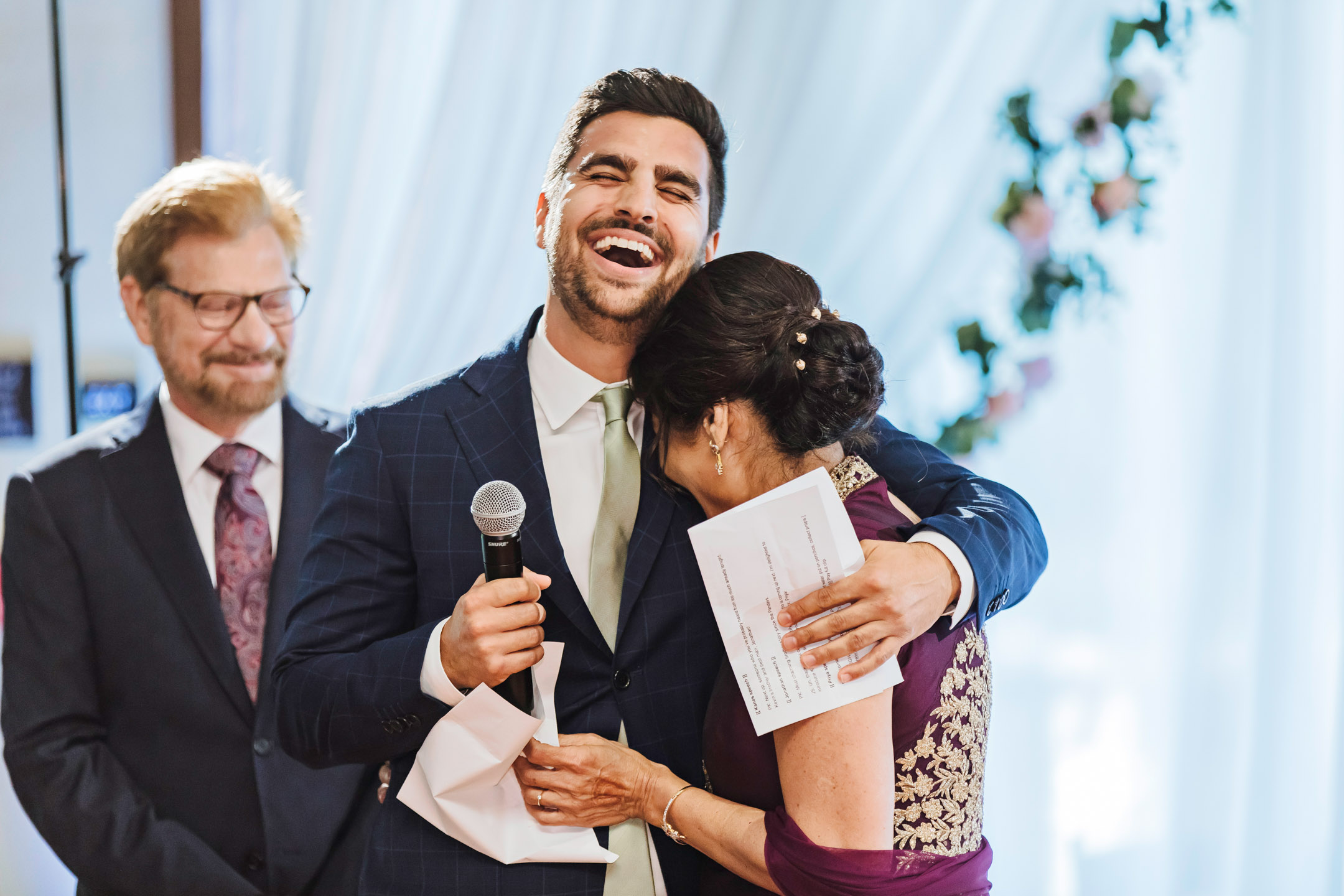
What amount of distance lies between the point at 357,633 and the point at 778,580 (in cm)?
62

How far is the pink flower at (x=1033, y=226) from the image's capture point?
264cm

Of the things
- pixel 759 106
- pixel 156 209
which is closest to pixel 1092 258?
pixel 759 106

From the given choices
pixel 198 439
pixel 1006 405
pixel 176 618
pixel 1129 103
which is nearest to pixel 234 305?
pixel 198 439

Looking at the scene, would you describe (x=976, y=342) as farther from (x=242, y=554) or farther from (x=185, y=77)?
(x=185, y=77)

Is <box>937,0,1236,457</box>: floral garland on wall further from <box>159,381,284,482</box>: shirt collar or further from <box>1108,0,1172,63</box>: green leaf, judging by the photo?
<box>159,381,284,482</box>: shirt collar

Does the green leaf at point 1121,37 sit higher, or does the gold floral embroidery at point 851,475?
the green leaf at point 1121,37

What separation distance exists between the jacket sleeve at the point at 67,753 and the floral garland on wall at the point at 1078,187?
7.03 ft

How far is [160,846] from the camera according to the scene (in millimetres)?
1896

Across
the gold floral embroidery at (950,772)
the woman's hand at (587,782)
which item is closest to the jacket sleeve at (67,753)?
the woman's hand at (587,782)

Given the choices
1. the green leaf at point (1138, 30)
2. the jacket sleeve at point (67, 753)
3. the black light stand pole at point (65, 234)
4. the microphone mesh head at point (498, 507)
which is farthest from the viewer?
the green leaf at point (1138, 30)

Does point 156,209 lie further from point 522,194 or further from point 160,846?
point 160,846

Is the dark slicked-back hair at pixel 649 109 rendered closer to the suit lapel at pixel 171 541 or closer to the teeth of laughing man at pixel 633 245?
the teeth of laughing man at pixel 633 245

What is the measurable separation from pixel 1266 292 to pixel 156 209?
8.74 feet

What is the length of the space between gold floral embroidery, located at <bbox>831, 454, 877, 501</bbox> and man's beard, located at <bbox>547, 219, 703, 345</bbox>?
1.24ft
